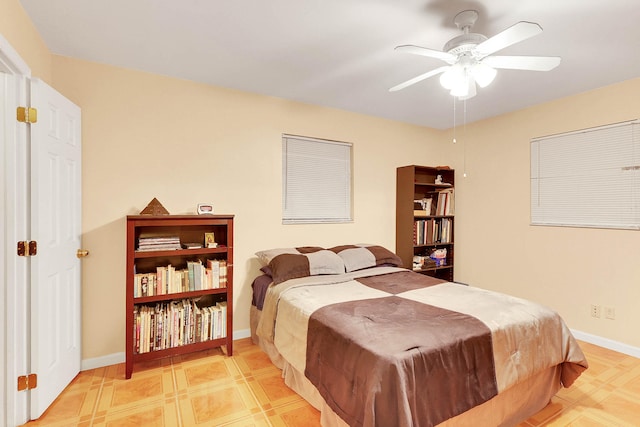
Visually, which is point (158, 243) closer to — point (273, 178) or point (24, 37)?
point (273, 178)

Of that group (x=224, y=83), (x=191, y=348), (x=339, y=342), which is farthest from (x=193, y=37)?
(x=191, y=348)

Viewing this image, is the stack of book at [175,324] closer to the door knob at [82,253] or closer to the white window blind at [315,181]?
the door knob at [82,253]

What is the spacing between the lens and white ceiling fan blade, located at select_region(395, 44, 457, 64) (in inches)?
65.4

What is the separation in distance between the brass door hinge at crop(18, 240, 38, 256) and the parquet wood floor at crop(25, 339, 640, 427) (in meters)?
1.02

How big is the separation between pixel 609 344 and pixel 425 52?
10.5ft

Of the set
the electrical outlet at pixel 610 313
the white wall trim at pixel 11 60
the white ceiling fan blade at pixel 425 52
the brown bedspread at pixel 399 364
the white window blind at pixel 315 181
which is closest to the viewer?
the brown bedspread at pixel 399 364

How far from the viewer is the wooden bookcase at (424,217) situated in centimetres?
383

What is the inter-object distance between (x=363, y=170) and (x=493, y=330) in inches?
96.1

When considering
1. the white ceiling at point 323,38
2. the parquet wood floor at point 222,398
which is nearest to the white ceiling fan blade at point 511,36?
the white ceiling at point 323,38

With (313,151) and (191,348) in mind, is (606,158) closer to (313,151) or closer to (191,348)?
(313,151)

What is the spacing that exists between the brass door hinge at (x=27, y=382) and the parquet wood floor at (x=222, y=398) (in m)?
0.22

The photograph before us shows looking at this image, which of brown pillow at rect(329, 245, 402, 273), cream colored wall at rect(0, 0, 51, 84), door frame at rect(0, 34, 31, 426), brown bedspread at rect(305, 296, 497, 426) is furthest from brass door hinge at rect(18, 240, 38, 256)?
brown pillow at rect(329, 245, 402, 273)

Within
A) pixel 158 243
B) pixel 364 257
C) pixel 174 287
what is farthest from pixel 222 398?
pixel 364 257

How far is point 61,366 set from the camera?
6.81 ft
